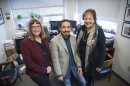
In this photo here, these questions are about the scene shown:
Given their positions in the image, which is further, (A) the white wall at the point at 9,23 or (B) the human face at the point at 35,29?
(A) the white wall at the point at 9,23

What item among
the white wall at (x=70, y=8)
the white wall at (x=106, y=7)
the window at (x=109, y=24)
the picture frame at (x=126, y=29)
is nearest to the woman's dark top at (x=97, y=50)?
the picture frame at (x=126, y=29)

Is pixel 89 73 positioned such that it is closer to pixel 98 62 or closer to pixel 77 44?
pixel 98 62

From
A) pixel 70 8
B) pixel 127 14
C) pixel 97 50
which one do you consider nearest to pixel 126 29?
pixel 127 14

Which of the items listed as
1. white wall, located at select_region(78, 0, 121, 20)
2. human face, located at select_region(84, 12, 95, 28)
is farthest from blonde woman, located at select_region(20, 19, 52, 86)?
white wall, located at select_region(78, 0, 121, 20)

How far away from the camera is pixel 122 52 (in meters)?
1.96

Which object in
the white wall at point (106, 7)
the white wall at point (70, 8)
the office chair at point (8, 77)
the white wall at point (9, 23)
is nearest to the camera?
the office chair at point (8, 77)

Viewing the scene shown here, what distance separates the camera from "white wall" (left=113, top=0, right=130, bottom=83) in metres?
1.84

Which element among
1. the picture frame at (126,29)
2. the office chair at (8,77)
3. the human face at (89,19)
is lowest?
the office chair at (8,77)

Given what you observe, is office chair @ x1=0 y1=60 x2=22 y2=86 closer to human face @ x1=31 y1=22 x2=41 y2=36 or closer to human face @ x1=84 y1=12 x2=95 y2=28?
human face @ x1=31 y1=22 x2=41 y2=36

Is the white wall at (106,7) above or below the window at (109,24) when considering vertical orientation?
above

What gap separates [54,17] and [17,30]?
173cm

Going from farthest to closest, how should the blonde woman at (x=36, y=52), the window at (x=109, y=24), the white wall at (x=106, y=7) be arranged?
the window at (x=109, y=24) < the white wall at (x=106, y=7) < the blonde woman at (x=36, y=52)

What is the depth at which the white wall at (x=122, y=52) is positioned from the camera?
184cm

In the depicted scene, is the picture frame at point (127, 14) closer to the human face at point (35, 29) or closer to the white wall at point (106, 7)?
the white wall at point (106, 7)
